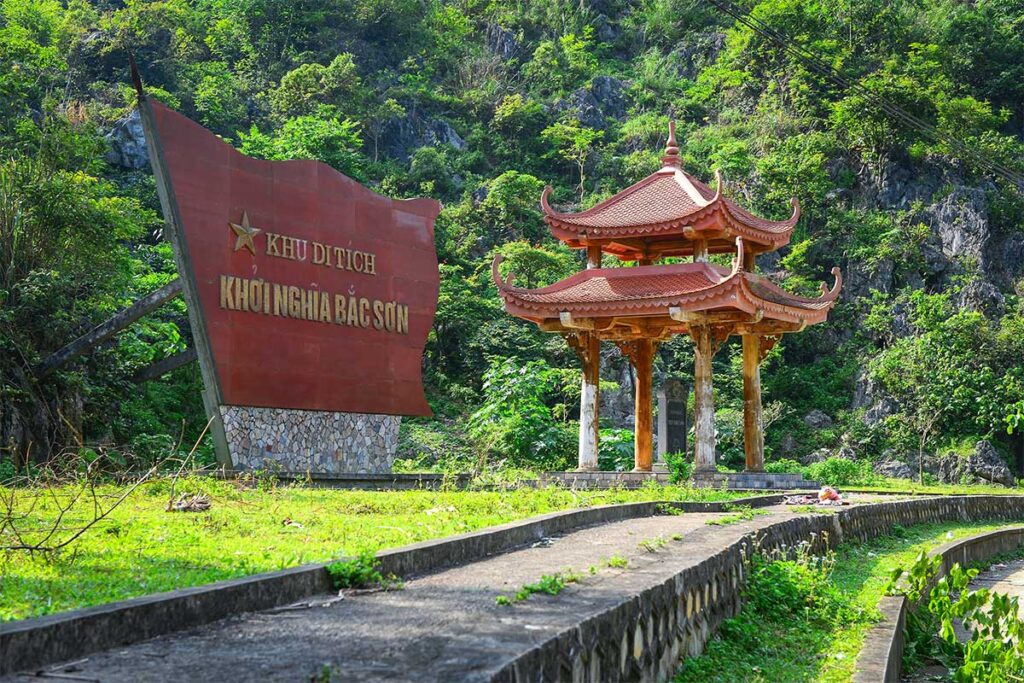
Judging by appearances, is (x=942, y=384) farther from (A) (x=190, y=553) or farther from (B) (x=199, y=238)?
(A) (x=190, y=553)

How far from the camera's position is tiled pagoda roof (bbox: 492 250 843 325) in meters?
18.5

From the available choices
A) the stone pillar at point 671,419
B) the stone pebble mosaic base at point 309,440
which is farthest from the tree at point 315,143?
the stone pebble mosaic base at point 309,440

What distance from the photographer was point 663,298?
1892 centimetres

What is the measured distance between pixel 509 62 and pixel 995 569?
43.6m

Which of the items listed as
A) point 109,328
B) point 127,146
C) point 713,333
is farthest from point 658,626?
point 127,146

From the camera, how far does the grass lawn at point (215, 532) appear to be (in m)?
6.18

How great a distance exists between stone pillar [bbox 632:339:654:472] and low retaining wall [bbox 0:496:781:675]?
12903 mm

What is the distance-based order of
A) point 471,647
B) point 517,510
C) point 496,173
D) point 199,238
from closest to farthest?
1. point 471,647
2. point 517,510
3. point 199,238
4. point 496,173

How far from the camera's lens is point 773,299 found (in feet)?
65.7

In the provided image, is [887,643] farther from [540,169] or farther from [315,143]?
[540,169]

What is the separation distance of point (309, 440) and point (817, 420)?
76.0ft

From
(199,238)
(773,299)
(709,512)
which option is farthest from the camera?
(773,299)

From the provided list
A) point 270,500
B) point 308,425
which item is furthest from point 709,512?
A: point 308,425

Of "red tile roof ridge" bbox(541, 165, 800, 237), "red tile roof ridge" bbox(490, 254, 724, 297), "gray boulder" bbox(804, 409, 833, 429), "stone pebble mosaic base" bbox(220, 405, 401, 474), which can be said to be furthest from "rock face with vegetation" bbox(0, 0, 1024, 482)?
"red tile roof ridge" bbox(541, 165, 800, 237)
